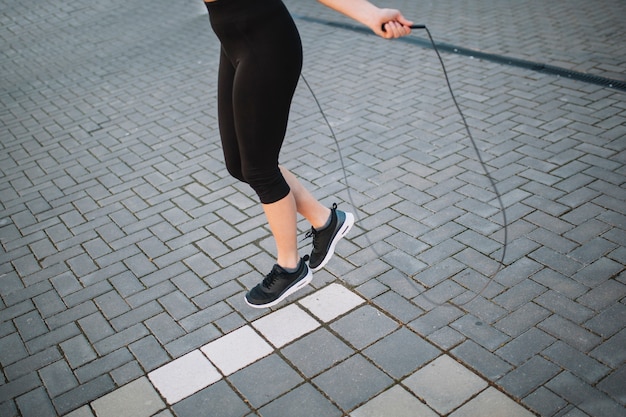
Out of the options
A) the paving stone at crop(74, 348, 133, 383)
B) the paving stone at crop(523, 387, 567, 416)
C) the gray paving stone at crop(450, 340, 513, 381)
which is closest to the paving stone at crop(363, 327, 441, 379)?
the gray paving stone at crop(450, 340, 513, 381)

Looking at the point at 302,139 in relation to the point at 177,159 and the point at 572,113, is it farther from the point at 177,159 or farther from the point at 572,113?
the point at 572,113

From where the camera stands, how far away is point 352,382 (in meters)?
2.65

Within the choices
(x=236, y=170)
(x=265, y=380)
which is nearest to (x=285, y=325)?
(x=265, y=380)

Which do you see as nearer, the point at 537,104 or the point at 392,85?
the point at 537,104

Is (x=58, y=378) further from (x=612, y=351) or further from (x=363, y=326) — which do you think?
(x=612, y=351)

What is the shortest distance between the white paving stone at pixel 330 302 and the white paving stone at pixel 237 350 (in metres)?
0.34

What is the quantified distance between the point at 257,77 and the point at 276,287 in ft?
3.68

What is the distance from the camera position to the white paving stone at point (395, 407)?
8.07ft

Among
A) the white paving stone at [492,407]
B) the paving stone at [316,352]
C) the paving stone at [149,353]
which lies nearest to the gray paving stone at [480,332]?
the white paving stone at [492,407]

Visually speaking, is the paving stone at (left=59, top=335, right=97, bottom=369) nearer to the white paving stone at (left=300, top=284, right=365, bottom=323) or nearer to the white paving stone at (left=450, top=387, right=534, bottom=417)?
the white paving stone at (left=300, top=284, right=365, bottom=323)

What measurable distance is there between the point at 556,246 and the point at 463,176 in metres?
1.02

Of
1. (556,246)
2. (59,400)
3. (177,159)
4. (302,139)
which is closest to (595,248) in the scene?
(556,246)

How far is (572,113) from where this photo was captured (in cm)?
505

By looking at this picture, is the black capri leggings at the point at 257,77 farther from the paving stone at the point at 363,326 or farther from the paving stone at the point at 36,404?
the paving stone at the point at 36,404
